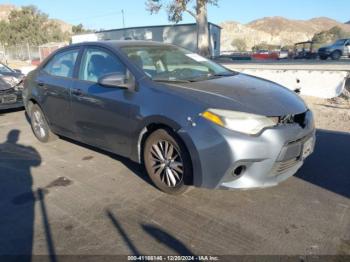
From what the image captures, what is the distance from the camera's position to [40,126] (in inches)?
216

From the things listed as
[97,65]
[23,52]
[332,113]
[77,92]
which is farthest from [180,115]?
[23,52]

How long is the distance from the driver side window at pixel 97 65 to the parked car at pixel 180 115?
1cm

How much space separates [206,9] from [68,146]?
72.6ft

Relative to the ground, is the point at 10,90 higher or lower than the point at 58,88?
lower

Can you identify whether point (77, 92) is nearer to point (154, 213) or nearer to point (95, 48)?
point (95, 48)

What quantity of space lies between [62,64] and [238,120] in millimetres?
3041

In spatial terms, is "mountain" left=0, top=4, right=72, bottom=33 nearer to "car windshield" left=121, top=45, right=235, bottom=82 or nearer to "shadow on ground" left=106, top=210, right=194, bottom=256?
"car windshield" left=121, top=45, right=235, bottom=82

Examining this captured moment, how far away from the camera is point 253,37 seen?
9412cm

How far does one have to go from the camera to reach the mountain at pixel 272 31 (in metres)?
90.6

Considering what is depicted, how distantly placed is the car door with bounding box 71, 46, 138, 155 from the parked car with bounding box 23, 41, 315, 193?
Result: 0.04ft

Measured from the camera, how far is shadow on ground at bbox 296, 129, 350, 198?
372 centimetres

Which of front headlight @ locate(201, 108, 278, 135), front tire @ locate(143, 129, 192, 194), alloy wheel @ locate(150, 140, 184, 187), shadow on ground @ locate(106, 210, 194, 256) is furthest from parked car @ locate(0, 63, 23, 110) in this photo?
front headlight @ locate(201, 108, 278, 135)

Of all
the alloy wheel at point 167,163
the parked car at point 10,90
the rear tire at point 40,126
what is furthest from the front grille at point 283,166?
the parked car at point 10,90

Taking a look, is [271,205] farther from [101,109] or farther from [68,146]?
[68,146]
